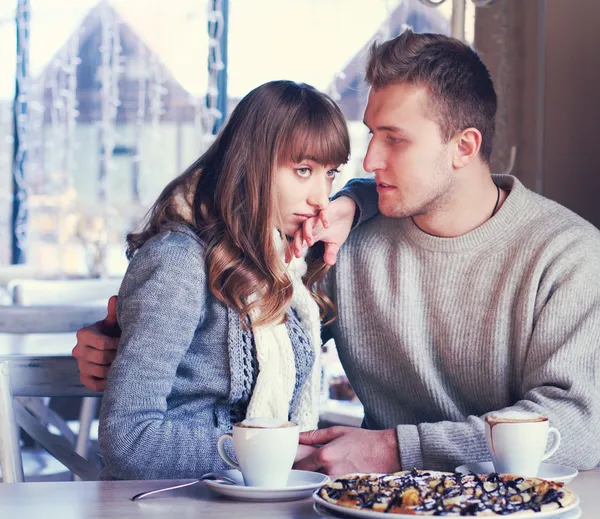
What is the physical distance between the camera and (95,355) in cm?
150

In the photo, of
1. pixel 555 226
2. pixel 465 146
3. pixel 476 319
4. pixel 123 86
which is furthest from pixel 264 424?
pixel 123 86

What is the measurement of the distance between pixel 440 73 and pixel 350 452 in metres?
0.81

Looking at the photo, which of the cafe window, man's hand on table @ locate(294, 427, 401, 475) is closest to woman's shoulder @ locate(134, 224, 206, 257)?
man's hand on table @ locate(294, 427, 401, 475)

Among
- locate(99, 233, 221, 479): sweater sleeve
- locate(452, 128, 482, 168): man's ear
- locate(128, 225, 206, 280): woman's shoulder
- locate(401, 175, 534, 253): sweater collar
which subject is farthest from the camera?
locate(452, 128, 482, 168): man's ear

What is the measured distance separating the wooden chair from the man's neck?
73 centimetres

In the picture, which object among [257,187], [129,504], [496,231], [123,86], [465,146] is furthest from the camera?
[123,86]

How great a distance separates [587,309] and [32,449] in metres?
2.81

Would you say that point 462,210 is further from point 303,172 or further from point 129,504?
point 129,504

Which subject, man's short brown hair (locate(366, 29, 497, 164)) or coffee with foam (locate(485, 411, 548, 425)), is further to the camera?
man's short brown hair (locate(366, 29, 497, 164))

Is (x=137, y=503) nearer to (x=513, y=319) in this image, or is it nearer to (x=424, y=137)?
(x=513, y=319)

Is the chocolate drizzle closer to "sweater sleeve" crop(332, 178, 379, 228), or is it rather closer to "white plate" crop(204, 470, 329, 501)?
"white plate" crop(204, 470, 329, 501)

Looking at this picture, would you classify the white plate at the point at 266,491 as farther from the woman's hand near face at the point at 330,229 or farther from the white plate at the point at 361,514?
the woman's hand near face at the point at 330,229

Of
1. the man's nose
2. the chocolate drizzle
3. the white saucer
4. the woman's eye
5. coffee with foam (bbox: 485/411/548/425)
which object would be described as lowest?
the white saucer

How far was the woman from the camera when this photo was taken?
4.23 ft
